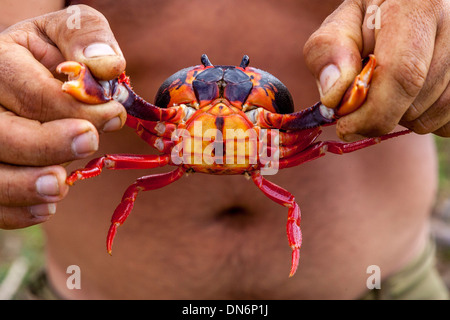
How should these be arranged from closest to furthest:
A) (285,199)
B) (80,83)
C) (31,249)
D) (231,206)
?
(80,83) < (285,199) < (231,206) < (31,249)

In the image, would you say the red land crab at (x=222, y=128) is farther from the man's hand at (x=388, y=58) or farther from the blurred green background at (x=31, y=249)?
the blurred green background at (x=31, y=249)

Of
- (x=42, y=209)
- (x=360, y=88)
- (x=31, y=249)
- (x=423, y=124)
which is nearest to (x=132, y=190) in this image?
(x=42, y=209)

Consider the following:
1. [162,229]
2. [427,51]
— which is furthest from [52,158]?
[427,51]

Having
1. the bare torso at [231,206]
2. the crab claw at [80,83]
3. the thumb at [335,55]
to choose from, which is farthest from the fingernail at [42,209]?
the thumb at [335,55]

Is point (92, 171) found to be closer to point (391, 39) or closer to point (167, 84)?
point (167, 84)

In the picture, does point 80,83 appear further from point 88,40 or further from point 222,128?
point 222,128

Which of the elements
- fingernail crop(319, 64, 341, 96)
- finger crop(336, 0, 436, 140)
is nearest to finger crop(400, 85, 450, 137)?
finger crop(336, 0, 436, 140)
